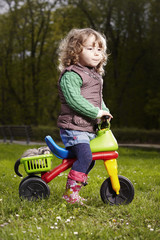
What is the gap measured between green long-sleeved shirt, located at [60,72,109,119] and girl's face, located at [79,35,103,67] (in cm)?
26

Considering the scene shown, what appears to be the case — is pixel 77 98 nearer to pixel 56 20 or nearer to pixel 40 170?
pixel 40 170

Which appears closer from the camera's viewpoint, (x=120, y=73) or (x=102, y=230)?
(x=102, y=230)

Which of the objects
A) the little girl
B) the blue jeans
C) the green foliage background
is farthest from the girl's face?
the green foliage background

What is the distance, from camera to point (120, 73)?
25078 millimetres

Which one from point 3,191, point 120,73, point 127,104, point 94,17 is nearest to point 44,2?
point 94,17

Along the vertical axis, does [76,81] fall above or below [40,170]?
above

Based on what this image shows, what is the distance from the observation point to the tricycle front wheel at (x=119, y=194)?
3.88 metres

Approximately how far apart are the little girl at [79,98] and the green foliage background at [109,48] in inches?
605

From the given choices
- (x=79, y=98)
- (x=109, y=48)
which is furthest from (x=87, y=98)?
(x=109, y=48)

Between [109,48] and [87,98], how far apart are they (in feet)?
56.5

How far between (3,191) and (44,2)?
2241cm

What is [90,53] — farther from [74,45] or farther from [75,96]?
[75,96]

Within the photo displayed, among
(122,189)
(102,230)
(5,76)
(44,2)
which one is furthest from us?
(5,76)

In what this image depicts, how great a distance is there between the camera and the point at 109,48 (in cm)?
2045
